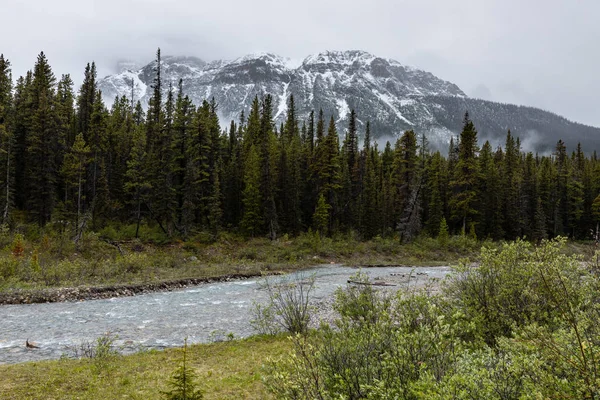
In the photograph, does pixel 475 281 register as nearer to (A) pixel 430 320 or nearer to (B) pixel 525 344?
(A) pixel 430 320

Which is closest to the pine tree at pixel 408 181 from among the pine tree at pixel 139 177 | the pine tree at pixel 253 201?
the pine tree at pixel 253 201

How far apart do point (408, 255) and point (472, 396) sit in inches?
1593

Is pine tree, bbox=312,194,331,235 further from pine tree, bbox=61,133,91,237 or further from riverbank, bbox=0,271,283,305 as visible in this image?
pine tree, bbox=61,133,91,237

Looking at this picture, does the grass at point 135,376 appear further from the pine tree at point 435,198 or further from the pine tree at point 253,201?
the pine tree at point 435,198

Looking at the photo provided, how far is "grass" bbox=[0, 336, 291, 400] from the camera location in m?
7.34

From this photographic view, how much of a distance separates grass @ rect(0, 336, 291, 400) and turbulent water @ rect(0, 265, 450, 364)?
6.28ft

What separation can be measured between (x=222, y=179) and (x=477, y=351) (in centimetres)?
5225

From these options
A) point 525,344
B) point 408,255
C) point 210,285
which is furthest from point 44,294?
point 408,255

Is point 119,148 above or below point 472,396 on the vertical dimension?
above

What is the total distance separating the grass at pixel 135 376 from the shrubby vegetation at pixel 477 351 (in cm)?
357

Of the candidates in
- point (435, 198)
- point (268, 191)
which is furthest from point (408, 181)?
point (268, 191)

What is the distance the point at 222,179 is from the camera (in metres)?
55.0

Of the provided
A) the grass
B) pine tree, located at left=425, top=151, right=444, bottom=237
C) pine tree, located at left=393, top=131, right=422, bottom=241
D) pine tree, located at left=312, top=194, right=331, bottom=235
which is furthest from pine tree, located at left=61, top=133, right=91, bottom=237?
pine tree, located at left=425, top=151, right=444, bottom=237

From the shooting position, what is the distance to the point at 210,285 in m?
24.5
